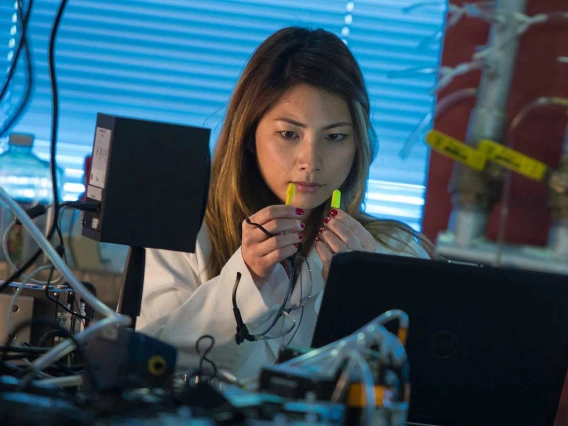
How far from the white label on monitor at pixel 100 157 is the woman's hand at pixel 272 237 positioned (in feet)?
1.18

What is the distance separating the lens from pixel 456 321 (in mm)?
1130

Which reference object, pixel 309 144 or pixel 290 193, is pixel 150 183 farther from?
pixel 309 144

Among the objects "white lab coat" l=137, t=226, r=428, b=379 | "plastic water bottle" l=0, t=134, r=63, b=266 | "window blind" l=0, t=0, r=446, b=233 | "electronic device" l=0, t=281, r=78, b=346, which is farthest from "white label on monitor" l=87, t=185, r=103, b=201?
"window blind" l=0, t=0, r=446, b=233

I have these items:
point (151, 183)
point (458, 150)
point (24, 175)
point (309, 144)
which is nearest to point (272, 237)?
point (309, 144)

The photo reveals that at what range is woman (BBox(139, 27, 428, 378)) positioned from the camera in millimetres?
1512

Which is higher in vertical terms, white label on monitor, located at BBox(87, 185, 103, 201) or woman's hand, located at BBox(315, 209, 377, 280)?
white label on monitor, located at BBox(87, 185, 103, 201)

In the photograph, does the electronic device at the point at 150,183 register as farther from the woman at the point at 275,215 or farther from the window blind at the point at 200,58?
the window blind at the point at 200,58

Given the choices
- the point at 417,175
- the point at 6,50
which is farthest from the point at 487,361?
the point at 6,50

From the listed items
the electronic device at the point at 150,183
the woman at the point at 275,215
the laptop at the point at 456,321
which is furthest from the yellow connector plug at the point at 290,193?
the laptop at the point at 456,321

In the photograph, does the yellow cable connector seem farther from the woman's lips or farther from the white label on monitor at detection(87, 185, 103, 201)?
the white label on monitor at detection(87, 185, 103, 201)

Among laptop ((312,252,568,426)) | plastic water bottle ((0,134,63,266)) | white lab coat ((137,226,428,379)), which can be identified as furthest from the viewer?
plastic water bottle ((0,134,63,266))

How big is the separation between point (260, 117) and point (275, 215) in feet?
1.21

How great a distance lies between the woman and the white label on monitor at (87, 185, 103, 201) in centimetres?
33

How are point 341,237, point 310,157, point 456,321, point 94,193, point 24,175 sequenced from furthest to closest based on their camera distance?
point 24,175 < point 310,157 < point 341,237 < point 94,193 < point 456,321
